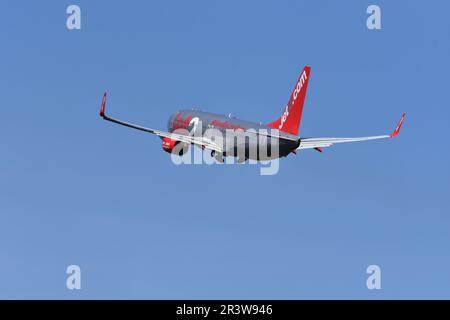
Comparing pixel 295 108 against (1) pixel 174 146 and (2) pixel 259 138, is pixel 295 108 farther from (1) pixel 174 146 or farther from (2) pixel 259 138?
(1) pixel 174 146

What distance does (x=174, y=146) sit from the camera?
4058 inches

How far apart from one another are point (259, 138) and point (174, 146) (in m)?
13.1

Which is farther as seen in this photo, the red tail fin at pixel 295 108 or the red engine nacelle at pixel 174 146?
the red engine nacelle at pixel 174 146

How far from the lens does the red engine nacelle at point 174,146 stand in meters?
103

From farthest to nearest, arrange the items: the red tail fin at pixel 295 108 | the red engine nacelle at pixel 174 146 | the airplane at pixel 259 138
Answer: the red engine nacelle at pixel 174 146, the red tail fin at pixel 295 108, the airplane at pixel 259 138

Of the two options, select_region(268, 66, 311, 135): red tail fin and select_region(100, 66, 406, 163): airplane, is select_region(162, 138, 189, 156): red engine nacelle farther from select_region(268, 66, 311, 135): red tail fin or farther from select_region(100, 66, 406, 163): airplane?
select_region(268, 66, 311, 135): red tail fin

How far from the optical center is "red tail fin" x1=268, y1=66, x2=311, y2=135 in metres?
96.3

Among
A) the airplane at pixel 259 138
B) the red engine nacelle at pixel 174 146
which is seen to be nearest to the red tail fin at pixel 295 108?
the airplane at pixel 259 138

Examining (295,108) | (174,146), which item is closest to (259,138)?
(295,108)

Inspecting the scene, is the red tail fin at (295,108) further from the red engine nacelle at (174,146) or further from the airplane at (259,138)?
the red engine nacelle at (174,146)

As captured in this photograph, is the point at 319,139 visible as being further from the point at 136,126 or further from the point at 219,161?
the point at 136,126

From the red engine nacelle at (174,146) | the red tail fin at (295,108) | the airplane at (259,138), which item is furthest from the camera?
the red engine nacelle at (174,146)

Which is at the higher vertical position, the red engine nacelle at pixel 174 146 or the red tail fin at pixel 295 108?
the red tail fin at pixel 295 108
